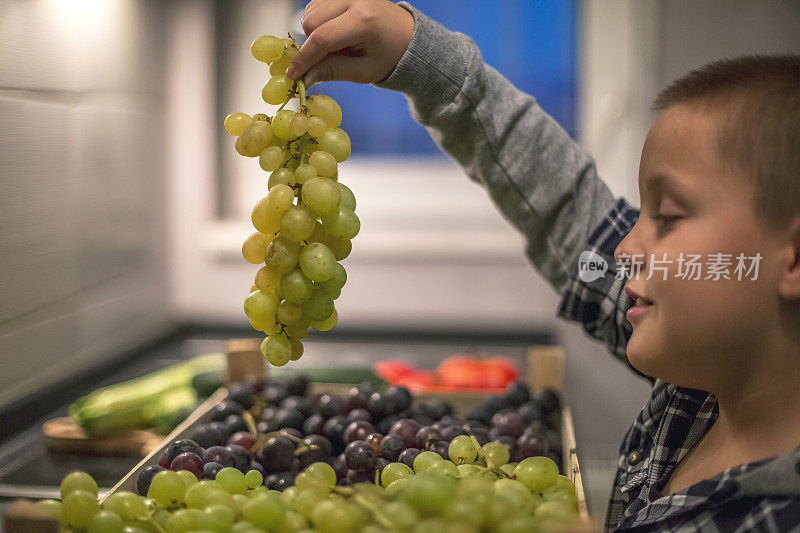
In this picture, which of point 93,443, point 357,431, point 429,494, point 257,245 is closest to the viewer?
point 429,494

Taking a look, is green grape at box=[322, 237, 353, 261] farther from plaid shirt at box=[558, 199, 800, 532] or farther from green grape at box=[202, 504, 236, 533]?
plaid shirt at box=[558, 199, 800, 532]

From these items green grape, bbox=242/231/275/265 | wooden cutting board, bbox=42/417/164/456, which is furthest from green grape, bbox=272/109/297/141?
wooden cutting board, bbox=42/417/164/456

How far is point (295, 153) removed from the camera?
729 mm

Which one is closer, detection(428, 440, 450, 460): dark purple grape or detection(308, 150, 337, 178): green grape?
detection(308, 150, 337, 178): green grape

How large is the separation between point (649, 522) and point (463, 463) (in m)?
0.19

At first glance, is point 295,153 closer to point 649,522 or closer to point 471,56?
point 471,56

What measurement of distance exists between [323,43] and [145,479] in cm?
48

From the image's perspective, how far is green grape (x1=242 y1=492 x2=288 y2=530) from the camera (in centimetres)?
58

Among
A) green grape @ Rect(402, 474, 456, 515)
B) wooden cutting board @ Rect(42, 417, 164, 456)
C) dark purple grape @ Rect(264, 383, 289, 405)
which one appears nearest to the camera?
green grape @ Rect(402, 474, 456, 515)

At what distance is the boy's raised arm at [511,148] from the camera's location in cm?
84

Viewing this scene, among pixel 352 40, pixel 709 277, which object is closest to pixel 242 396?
pixel 352 40

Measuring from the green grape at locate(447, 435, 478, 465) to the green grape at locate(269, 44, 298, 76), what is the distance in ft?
1.40

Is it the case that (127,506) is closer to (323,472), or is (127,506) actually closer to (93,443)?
(323,472)

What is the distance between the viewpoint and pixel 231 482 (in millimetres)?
691
